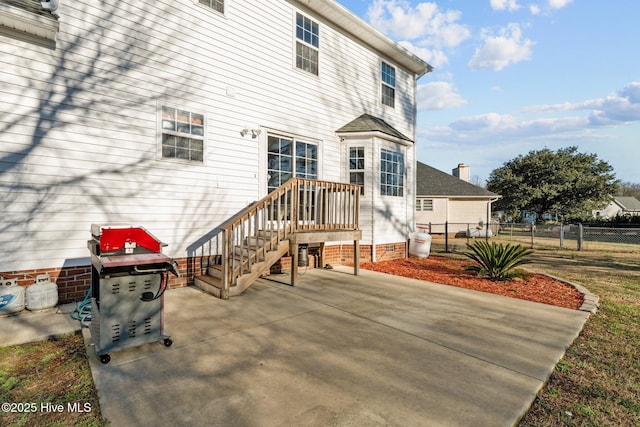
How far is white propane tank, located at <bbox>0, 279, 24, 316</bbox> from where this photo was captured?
14.1 ft

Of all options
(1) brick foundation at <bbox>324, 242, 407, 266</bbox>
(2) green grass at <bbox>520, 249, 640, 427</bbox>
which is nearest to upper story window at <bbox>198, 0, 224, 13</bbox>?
(1) brick foundation at <bbox>324, 242, 407, 266</bbox>

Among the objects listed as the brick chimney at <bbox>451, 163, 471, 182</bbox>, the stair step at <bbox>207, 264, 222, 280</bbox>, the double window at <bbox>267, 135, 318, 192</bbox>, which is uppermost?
the brick chimney at <bbox>451, 163, 471, 182</bbox>

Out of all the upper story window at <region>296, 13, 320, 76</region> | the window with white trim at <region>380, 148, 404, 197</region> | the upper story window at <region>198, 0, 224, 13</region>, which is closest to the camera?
the upper story window at <region>198, 0, 224, 13</region>

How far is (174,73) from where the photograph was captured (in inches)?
239

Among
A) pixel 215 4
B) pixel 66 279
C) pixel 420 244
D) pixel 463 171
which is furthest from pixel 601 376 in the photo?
pixel 463 171

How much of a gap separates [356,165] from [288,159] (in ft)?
7.33

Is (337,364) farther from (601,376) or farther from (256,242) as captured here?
(256,242)

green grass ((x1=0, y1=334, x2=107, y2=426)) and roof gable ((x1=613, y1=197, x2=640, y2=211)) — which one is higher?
roof gable ((x1=613, y1=197, x2=640, y2=211))

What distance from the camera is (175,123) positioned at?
6.08 meters

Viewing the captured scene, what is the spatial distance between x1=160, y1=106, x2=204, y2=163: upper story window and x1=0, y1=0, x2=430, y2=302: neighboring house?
20 millimetres

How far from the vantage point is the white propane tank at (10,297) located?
169 inches

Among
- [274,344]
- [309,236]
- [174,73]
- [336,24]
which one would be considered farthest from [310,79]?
[274,344]

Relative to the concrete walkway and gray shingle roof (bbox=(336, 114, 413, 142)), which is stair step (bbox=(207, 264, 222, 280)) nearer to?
the concrete walkway

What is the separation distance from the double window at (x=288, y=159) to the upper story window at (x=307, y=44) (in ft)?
6.79
